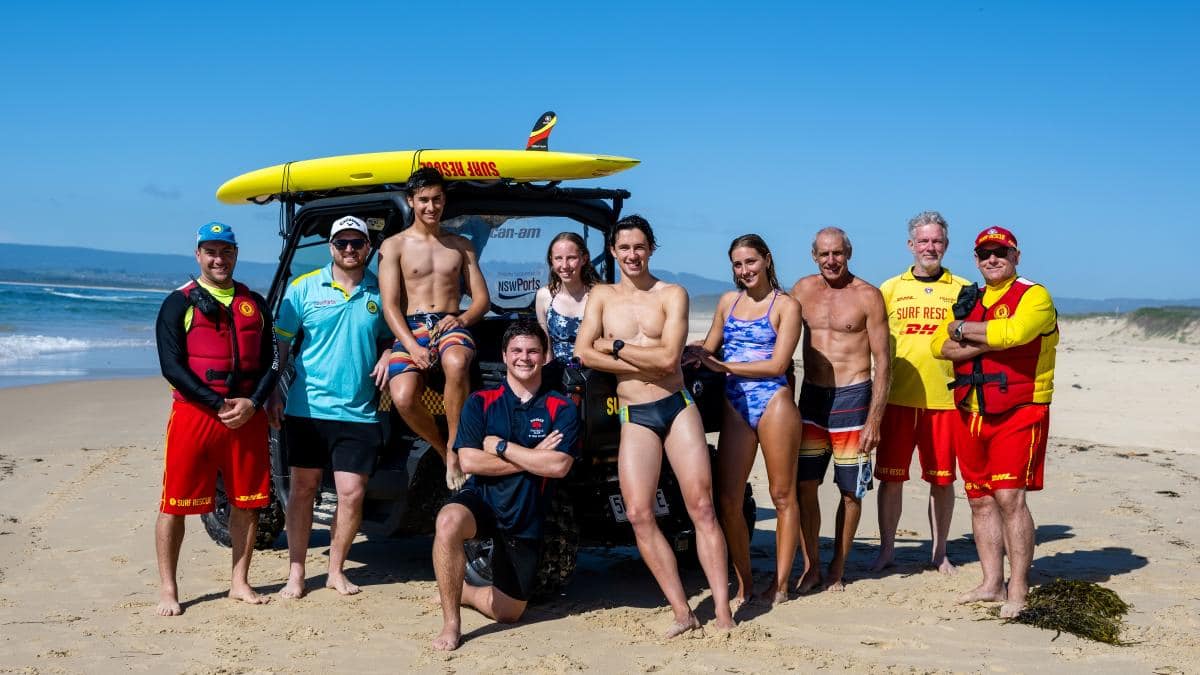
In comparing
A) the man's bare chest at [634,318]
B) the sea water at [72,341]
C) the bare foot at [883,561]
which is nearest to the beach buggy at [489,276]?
the man's bare chest at [634,318]

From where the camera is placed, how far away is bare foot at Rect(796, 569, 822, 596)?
601 centimetres

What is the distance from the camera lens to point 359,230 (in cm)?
584

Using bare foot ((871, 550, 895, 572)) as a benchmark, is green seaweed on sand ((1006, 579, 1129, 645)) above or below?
above

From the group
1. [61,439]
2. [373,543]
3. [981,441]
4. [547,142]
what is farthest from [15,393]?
[981,441]

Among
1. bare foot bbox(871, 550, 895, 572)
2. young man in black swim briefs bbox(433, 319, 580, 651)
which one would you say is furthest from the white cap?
bare foot bbox(871, 550, 895, 572)

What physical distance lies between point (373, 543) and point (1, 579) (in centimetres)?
206

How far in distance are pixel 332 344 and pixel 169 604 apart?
4.70ft

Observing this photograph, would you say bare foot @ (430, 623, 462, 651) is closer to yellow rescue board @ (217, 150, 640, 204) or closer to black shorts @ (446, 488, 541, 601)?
black shorts @ (446, 488, 541, 601)

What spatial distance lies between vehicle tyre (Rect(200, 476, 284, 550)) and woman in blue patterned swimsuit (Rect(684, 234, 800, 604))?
269 centimetres

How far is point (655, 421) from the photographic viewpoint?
5.26m

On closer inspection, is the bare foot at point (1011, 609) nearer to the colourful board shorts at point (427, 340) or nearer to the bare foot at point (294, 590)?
the colourful board shorts at point (427, 340)

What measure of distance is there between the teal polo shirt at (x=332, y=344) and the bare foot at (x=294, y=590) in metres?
0.83

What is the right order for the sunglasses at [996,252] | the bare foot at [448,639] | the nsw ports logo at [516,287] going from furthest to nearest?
the nsw ports logo at [516,287]
the sunglasses at [996,252]
the bare foot at [448,639]

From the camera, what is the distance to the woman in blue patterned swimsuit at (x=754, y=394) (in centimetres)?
560
